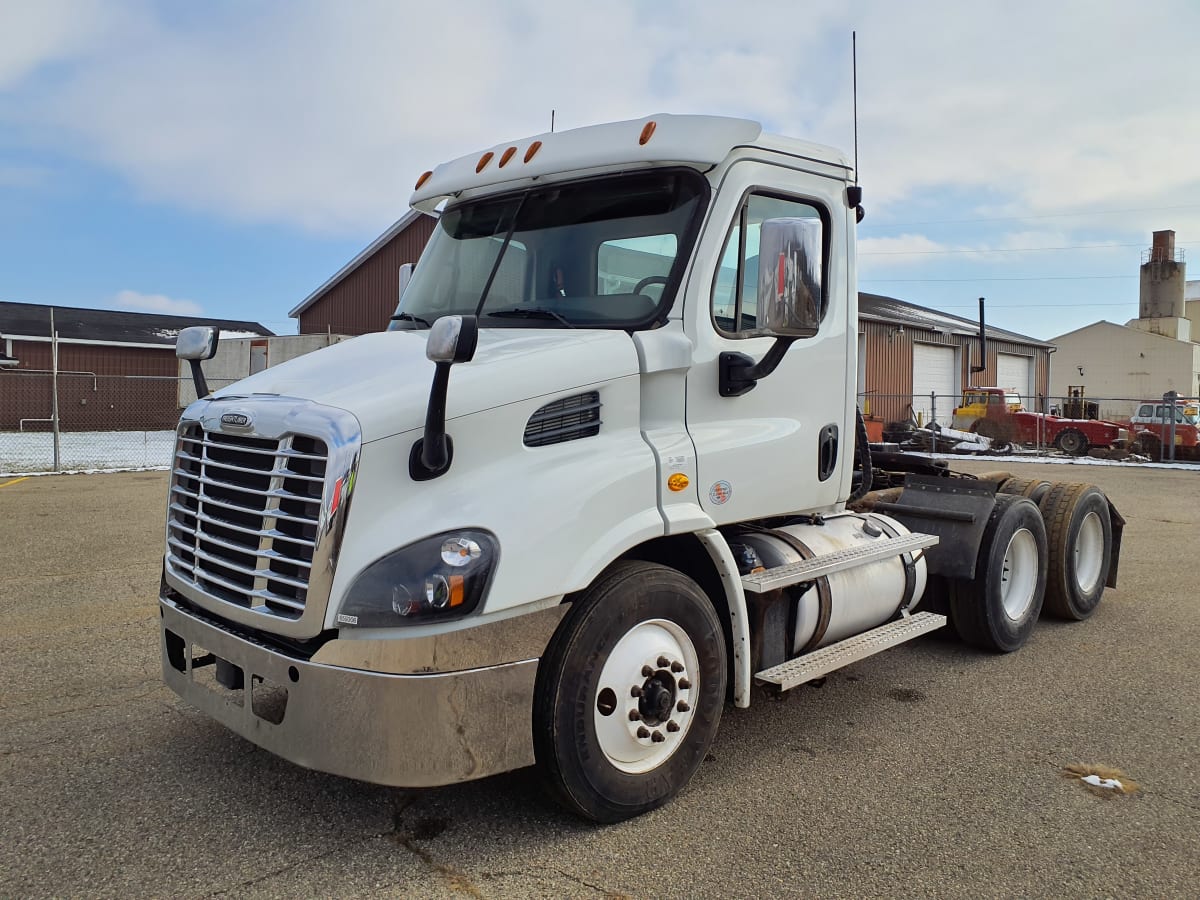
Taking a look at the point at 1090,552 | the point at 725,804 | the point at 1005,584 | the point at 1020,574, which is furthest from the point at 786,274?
the point at 1090,552

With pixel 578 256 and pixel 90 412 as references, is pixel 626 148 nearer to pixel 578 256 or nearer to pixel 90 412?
pixel 578 256

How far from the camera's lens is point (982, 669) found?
5.57 meters

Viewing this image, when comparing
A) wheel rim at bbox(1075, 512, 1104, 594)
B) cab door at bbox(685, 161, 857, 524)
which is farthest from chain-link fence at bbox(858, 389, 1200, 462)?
cab door at bbox(685, 161, 857, 524)

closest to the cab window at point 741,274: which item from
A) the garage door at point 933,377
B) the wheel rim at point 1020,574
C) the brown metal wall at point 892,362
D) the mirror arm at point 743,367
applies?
the mirror arm at point 743,367

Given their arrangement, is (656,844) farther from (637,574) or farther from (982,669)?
(982,669)

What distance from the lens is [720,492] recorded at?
3.98 meters

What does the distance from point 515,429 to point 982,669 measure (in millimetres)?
3667

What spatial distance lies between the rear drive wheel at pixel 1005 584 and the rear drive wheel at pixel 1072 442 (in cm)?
2100

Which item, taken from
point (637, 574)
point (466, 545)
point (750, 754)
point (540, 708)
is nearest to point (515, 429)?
point (466, 545)

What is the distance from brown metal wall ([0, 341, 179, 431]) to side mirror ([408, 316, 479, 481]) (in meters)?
29.3

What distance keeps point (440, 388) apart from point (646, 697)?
4.69 feet

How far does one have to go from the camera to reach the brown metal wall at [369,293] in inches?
1228

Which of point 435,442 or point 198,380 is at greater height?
point 198,380

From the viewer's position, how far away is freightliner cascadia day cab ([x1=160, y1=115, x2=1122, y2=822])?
3.08 meters
